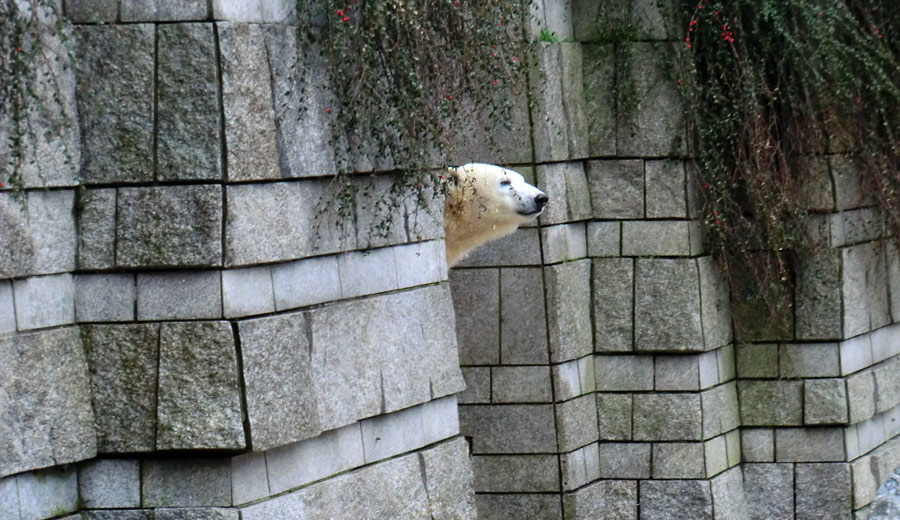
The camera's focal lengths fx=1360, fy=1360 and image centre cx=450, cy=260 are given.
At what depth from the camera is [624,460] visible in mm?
6625

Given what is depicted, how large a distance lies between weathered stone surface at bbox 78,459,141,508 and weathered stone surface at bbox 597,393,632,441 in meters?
3.27

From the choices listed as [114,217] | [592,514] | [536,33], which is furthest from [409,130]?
[592,514]

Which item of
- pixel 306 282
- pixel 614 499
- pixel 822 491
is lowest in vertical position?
pixel 822 491

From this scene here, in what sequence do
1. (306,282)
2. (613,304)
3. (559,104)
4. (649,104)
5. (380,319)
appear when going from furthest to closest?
(613,304)
(649,104)
(559,104)
(380,319)
(306,282)

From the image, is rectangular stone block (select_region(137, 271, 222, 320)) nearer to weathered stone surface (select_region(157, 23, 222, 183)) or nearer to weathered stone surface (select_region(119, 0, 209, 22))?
weathered stone surface (select_region(157, 23, 222, 183))

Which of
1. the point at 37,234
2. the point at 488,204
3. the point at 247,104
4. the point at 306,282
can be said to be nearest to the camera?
the point at 37,234

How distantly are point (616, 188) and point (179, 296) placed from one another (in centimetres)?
320

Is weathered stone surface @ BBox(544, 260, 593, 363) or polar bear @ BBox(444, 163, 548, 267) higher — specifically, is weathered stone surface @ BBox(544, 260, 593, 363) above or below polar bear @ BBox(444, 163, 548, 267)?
below

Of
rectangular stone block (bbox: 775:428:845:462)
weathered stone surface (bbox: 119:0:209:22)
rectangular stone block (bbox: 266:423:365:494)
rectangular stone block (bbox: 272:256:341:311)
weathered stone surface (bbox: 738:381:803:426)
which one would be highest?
weathered stone surface (bbox: 119:0:209:22)

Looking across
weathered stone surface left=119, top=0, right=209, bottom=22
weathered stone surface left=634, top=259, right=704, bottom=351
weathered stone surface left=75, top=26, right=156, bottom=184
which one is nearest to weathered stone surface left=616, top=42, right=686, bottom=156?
weathered stone surface left=634, top=259, right=704, bottom=351

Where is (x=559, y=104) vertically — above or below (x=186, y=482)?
above

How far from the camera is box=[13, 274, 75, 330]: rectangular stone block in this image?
356cm

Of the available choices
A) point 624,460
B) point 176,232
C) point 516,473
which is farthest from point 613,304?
point 176,232

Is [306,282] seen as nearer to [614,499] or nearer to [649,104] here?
[649,104]
